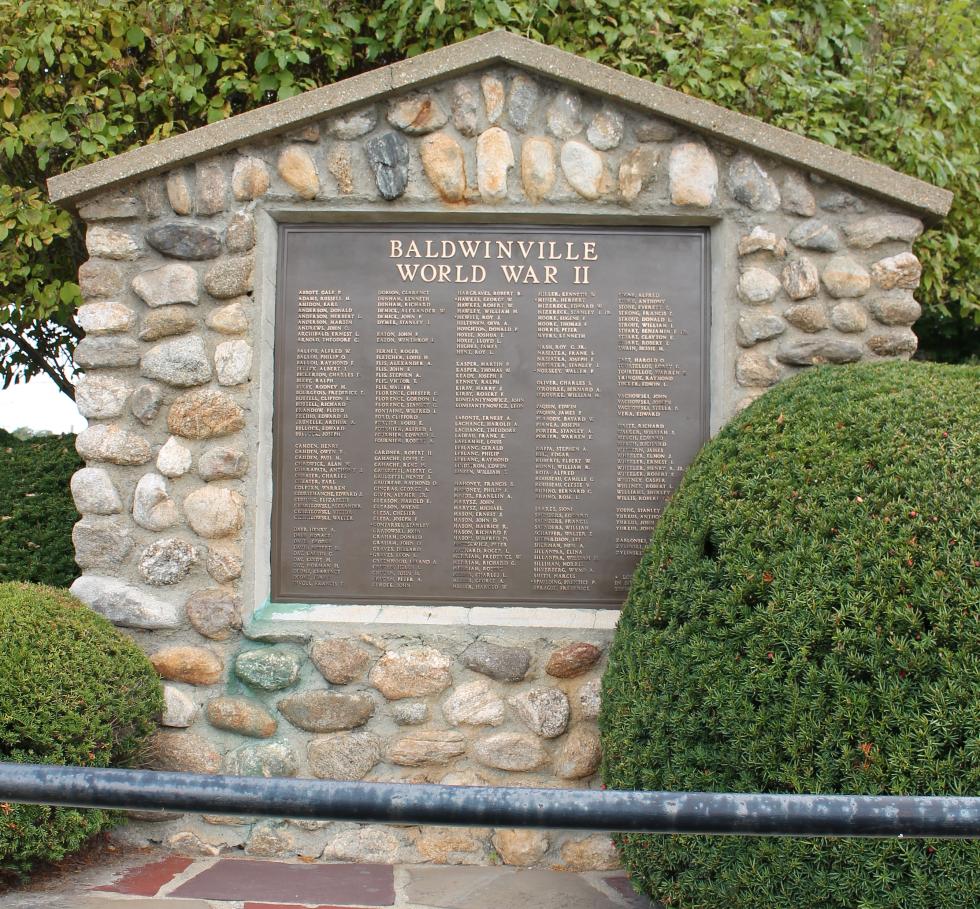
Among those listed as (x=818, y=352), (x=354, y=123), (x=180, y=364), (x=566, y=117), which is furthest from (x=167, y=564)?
(x=818, y=352)

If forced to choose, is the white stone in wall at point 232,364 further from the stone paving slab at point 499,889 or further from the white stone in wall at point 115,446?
the stone paving slab at point 499,889

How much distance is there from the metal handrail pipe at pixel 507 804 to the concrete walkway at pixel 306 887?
2.36 metres

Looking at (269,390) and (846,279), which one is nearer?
(846,279)

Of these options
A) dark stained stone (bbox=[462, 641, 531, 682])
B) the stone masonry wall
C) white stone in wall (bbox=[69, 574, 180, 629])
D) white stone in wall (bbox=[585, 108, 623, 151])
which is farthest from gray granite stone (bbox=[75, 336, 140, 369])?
white stone in wall (bbox=[585, 108, 623, 151])

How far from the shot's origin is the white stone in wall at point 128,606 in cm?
384

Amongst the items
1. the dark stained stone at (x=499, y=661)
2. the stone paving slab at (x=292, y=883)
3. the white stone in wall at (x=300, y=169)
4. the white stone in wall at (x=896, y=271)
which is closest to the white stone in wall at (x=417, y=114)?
the white stone in wall at (x=300, y=169)

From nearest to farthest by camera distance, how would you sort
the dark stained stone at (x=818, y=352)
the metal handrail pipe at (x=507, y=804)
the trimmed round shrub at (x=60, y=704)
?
the metal handrail pipe at (x=507, y=804) < the trimmed round shrub at (x=60, y=704) < the dark stained stone at (x=818, y=352)

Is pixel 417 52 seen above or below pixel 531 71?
above

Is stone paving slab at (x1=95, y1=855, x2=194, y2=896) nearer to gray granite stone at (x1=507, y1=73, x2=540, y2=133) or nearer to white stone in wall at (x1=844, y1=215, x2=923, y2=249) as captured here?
gray granite stone at (x1=507, y1=73, x2=540, y2=133)

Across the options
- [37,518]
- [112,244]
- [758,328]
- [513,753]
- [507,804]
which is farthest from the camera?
[37,518]

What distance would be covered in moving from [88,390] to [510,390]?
185 centimetres

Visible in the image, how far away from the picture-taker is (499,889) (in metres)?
3.45

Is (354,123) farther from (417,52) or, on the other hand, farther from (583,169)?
(417,52)

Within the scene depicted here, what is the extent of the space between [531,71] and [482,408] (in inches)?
57.8
